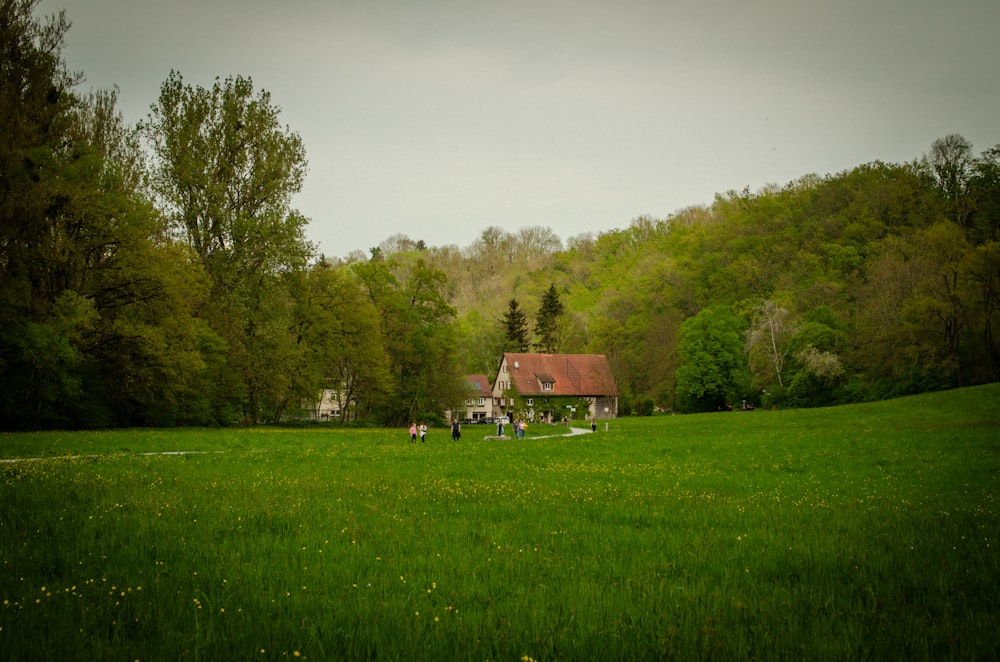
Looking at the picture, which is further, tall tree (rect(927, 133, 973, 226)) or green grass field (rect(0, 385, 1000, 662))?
tall tree (rect(927, 133, 973, 226))

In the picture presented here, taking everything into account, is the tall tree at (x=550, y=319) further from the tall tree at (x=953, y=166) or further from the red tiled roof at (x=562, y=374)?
the tall tree at (x=953, y=166)


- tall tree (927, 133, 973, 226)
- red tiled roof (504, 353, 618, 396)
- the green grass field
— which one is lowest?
the green grass field

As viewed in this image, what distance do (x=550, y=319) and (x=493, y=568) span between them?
344 feet

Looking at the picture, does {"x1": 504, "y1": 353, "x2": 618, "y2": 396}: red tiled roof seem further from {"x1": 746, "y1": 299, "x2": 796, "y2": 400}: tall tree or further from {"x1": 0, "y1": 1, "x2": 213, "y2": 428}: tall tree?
{"x1": 0, "y1": 1, "x2": 213, "y2": 428}: tall tree

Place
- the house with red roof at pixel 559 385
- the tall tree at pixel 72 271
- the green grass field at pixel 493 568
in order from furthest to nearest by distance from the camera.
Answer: the house with red roof at pixel 559 385, the tall tree at pixel 72 271, the green grass field at pixel 493 568

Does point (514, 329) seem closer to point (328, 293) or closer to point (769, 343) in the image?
point (769, 343)

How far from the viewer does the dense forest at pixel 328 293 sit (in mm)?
→ 34406

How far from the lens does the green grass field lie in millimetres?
4945

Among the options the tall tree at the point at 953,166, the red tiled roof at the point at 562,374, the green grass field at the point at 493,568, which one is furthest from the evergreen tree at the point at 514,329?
the green grass field at the point at 493,568

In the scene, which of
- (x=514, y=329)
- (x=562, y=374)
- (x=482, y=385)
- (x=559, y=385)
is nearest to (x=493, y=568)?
(x=559, y=385)

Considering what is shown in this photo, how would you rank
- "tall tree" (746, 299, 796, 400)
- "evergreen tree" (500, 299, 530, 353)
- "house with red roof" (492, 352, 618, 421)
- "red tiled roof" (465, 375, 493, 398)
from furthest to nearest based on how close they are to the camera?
"red tiled roof" (465, 375, 493, 398), "evergreen tree" (500, 299, 530, 353), "house with red roof" (492, 352, 618, 421), "tall tree" (746, 299, 796, 400)

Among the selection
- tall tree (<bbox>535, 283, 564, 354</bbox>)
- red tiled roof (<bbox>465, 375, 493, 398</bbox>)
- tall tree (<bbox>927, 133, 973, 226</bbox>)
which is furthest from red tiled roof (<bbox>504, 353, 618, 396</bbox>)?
tall tree (<bbox>927, 133, 973, 226</bbox>)

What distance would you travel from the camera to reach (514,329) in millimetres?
109125

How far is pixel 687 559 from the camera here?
7562mm
